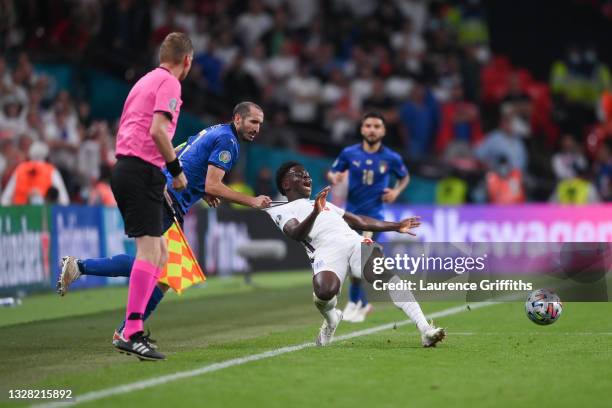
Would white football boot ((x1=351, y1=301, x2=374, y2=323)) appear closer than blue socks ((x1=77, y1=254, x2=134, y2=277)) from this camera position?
No

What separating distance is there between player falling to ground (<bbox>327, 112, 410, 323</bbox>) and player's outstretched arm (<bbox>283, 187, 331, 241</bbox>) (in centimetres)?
405

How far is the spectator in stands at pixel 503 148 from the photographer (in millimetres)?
25766

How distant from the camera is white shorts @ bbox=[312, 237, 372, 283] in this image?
9.88m

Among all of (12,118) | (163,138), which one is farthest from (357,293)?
(12,118)

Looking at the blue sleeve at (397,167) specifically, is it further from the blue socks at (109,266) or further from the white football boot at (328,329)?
the blue socks at (109,266)

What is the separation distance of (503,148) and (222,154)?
1677cm

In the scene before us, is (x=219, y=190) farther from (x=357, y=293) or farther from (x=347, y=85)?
(x=347, y=85)

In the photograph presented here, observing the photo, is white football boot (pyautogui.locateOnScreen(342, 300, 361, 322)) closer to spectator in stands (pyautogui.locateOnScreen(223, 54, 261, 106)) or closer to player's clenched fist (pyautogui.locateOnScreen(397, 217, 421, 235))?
player's clenched fist (pyautogui.locateOnScreen(397, 217, 421, 235))

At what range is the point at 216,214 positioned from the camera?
21297 millimetres

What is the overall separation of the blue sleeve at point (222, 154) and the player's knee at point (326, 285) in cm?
128

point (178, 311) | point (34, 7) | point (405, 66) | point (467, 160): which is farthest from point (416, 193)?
point (178, 311)

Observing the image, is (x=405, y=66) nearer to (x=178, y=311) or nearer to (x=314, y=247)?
(x=178, y=311)

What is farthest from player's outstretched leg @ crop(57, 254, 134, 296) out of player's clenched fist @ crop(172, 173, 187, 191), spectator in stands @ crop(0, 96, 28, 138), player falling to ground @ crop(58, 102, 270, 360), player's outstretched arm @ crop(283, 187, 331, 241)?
spectator in stands @ crop(0, 96, 28, 138)

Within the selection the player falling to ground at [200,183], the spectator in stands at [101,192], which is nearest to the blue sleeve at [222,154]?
the player falling to ground at [200,183]
